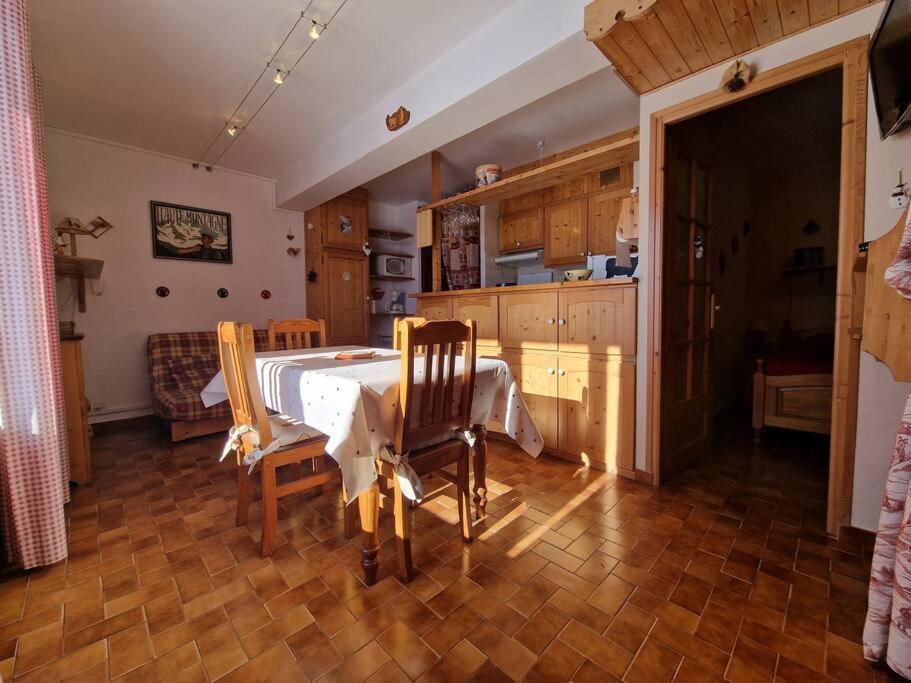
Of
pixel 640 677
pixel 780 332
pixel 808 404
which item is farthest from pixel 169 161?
pixel 780 332

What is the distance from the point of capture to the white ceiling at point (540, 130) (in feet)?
9.36

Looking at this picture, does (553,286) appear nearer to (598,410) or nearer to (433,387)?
(598,410)

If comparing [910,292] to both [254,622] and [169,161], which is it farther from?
[169,161]

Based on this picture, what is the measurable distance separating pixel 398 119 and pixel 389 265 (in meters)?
2.72

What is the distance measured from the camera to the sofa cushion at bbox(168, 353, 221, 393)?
3.53 metres

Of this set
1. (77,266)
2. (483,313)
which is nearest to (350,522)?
(483,313)

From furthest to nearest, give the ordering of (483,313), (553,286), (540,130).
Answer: (540,130) → (483,313) → (553,286)

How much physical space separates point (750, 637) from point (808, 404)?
7.64 feet

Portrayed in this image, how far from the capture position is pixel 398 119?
2.79m

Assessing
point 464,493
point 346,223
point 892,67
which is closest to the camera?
point 892,67

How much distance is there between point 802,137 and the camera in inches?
145

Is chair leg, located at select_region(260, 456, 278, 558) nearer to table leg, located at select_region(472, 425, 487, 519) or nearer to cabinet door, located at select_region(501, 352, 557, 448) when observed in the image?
table leg, located at select_region(472, 425, 487, 519)

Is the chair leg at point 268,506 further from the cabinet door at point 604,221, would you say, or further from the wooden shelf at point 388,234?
the wooden shelf at point 388,234

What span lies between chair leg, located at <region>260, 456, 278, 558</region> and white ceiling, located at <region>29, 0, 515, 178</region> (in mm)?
2343
